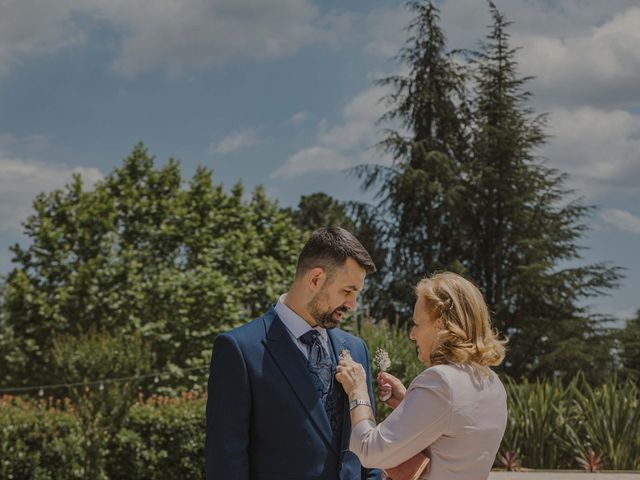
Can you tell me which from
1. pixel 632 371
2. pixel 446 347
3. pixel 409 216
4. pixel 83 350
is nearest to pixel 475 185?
pixel 409 216

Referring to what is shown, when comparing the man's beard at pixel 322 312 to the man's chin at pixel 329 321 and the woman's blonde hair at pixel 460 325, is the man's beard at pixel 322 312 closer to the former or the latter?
the man's chin at pixel 329 321

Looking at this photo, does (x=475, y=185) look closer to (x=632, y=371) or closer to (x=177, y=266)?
(x=632, y=371)

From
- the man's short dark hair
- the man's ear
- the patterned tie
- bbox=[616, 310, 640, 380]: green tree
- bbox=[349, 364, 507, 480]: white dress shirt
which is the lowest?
bbox=[349, 364, 507, 480]: white dress shirt

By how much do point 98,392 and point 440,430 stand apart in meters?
9.60

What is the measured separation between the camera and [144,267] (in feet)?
71.5

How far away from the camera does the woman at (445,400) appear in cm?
273

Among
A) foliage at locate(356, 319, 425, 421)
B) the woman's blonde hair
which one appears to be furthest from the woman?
foliage at locate(356, 319, 425, 421)

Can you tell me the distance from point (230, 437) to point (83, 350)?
385 inches

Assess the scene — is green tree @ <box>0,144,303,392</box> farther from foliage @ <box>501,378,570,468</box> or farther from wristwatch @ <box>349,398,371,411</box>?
wristwatch @ <box>349,398,371,411</box>

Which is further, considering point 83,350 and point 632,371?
point 632,371

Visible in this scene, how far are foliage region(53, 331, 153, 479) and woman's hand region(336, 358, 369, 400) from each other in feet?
29.4

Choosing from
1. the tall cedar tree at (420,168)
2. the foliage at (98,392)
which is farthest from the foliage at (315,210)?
the foliage at (98,392)

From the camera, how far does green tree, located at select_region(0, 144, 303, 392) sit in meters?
20.4

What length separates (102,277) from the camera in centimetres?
2114
